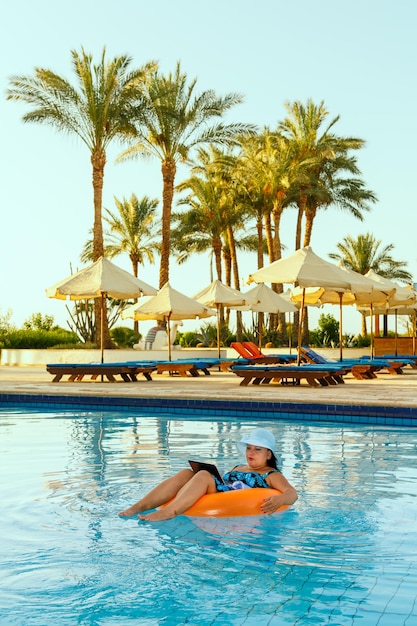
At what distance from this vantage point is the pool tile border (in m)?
12.1

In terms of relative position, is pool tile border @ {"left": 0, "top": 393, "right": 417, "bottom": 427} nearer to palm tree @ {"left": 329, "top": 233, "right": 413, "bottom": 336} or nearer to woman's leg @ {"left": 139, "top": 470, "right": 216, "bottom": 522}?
woman's leg @ {"left": 139, "top": 470, "right": 216, "bottom": 522}

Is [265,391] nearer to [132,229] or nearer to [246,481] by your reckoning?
[246,481]

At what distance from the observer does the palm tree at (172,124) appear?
30.2 meters

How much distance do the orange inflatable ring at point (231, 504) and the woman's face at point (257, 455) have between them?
0.25 m

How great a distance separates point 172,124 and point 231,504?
2567cm

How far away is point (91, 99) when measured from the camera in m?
27.5

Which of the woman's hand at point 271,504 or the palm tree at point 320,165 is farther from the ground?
the palm tree at point 320,165

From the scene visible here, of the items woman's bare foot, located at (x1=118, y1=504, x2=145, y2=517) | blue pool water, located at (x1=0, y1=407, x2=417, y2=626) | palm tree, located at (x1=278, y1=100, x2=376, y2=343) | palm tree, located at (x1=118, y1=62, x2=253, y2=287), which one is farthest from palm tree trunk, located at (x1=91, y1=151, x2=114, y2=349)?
woman's bare foot, located at (x1=118, y1=504, x2=145, y2=517)

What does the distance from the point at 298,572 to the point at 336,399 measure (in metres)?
7.86

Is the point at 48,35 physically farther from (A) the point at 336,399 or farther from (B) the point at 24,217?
(A) the point at 336,399

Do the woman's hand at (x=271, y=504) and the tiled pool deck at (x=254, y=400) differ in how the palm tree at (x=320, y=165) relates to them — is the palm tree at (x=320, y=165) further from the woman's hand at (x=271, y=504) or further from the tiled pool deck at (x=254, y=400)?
the woman's hand at (x=271, y=504)

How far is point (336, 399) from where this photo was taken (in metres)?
12.8

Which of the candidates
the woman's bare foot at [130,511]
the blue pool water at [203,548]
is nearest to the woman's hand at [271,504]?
the blue pool water at [203,548]

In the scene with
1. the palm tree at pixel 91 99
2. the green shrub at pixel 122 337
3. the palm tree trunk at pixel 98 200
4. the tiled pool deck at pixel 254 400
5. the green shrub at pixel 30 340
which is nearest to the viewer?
the tiled pool deck at pixel 254 400
